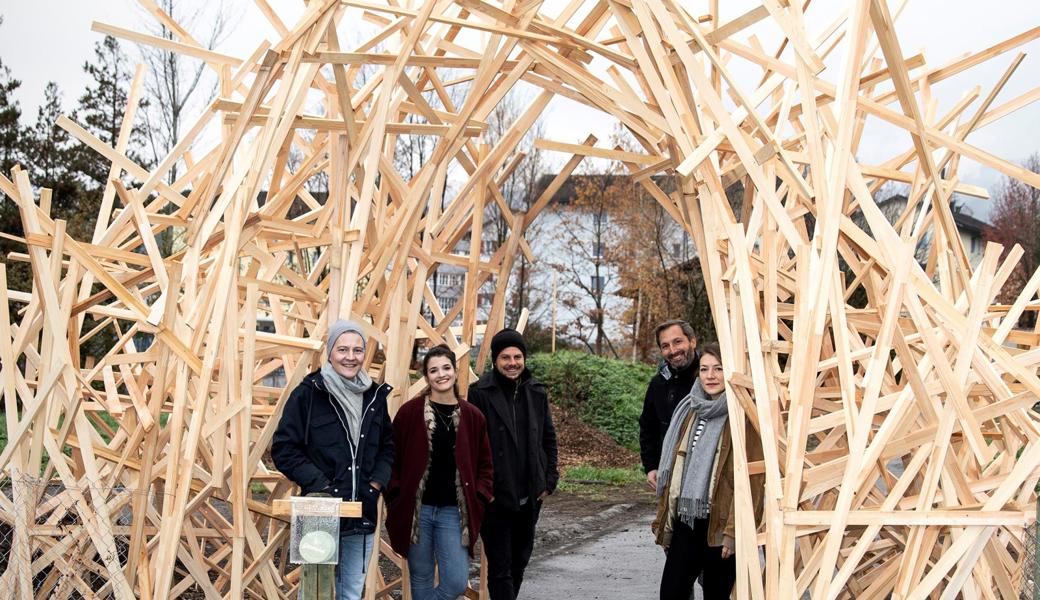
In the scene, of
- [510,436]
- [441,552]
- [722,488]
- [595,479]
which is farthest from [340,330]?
[595,479]

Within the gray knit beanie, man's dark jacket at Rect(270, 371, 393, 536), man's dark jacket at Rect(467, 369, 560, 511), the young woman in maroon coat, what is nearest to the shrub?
man's dark jacket at Rect(467, 369, 560, 511)

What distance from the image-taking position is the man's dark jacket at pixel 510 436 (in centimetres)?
654

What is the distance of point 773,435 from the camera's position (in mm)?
4836

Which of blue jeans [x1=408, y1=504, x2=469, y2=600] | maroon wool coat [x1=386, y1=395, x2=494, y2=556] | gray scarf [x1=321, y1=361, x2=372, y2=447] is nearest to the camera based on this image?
gray scarf [x1=321, y1=361, x2=372, y2=447]

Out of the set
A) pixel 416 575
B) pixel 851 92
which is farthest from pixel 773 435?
pixel 416 575

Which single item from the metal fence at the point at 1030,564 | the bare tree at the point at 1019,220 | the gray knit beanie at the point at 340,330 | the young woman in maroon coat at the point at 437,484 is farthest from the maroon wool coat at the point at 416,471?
the bare tree at the point at 1019,220

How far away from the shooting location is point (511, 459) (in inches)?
260

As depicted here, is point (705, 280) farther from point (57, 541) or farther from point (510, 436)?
point (57, 541)

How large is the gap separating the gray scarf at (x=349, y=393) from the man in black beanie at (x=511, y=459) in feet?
4.11

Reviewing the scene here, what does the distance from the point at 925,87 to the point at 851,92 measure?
2.46 meters

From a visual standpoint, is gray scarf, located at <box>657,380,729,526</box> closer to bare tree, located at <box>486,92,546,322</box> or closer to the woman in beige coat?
the woman in beige coat

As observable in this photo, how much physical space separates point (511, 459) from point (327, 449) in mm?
1512

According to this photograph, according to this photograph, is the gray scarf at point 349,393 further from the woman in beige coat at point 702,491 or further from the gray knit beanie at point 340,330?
the woman in beige coat at point 702,491

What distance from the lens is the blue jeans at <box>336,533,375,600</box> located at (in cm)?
548
